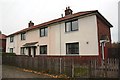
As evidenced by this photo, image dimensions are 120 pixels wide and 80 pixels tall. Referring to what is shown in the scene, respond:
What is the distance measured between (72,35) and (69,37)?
1.70 feet

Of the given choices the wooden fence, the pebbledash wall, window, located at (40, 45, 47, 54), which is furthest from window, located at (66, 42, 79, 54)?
the wooden fence

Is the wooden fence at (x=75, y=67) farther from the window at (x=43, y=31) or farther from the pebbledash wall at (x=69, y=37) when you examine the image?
the window at (x=43, y=31)

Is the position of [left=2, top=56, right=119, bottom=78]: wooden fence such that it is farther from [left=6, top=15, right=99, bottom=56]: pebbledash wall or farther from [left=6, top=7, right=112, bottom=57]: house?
[left=6, top=7, right=112, bottom=57]: house

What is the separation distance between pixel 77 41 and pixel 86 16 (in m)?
3.06

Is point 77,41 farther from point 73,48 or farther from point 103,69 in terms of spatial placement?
point 103,69

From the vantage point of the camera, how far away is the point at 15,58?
57.9 ft

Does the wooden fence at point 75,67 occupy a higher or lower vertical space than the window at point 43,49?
lower

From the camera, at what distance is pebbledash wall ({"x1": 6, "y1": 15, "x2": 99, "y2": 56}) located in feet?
50.5

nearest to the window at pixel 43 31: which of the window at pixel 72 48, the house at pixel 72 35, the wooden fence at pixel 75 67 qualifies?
the house at pixel 72 35

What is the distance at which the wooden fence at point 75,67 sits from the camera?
27.1ft

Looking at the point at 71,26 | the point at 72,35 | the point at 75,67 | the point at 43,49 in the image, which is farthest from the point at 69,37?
the point at 75,67

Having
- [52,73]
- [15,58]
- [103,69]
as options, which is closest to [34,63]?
[52,73]

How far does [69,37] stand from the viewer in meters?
17.8

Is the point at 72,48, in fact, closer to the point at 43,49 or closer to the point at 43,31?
the point at 43,49
